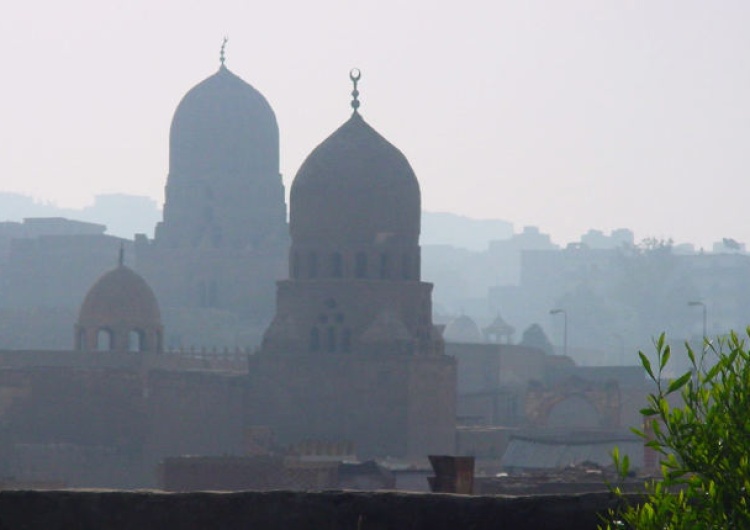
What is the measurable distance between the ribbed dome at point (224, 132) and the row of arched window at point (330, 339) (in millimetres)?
13556

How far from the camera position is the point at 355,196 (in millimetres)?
40219

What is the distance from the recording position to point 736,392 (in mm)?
8367

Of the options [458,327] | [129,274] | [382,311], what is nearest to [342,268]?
[382,311]

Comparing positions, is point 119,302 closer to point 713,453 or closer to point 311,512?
point 311,512

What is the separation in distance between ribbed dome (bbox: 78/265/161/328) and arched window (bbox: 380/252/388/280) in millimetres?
5180

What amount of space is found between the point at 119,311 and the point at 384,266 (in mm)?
5598

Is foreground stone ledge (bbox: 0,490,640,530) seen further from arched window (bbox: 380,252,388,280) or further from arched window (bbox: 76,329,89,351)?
arched window (bbox: 76,329,89,351)

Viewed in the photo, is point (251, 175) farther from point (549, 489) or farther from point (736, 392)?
point (736, 392)

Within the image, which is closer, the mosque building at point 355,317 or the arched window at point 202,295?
the mosque building at point 355,317

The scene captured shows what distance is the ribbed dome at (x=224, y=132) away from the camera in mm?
53406

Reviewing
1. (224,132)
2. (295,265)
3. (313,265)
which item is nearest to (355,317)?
(313,265)

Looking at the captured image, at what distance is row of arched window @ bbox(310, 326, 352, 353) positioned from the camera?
40656mm

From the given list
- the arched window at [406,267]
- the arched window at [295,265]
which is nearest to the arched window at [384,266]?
the arched window at [406,267]

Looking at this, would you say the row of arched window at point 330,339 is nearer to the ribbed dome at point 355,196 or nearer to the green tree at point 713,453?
the ribbed dome at point 355,196
